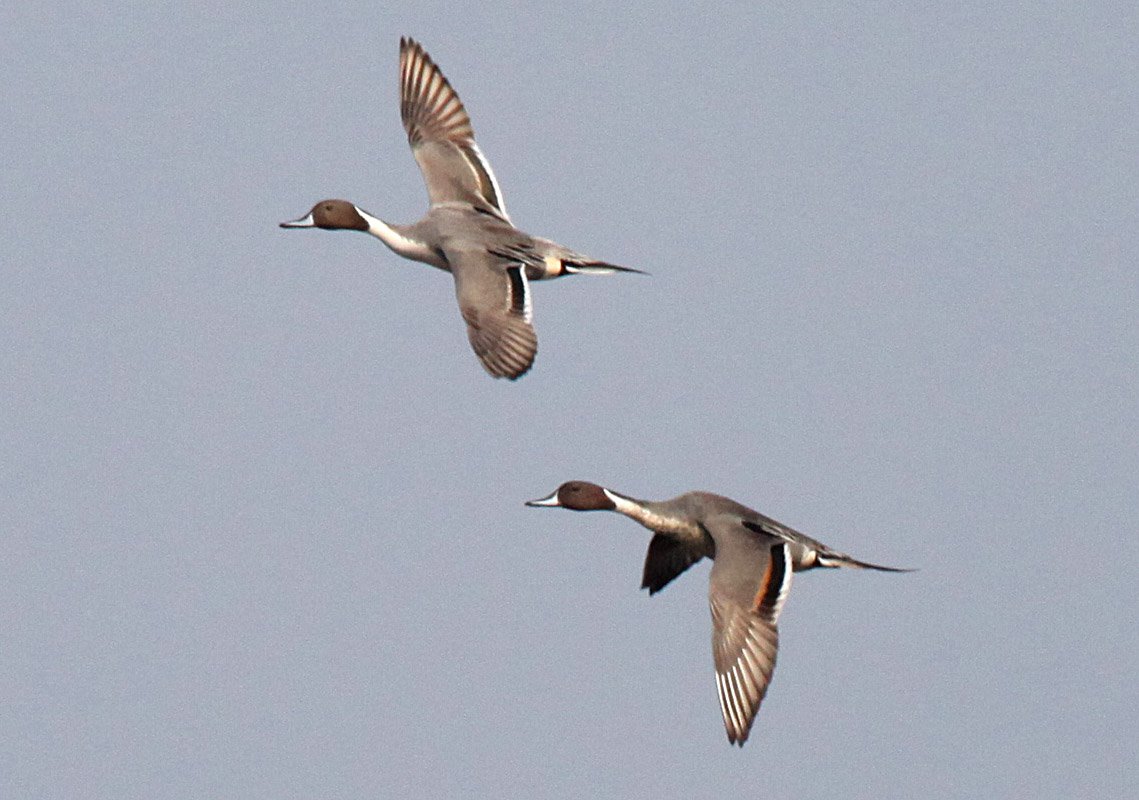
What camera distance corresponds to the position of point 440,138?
2020 cm

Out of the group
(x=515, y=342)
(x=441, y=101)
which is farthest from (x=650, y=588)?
(x=441, y=101)

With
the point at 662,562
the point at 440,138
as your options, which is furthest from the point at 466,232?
the point at 662,562

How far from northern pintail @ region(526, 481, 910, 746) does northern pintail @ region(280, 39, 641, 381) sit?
1300 mm

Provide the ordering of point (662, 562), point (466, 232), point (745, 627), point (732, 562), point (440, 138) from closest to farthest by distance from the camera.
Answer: point (745, 627)
point (732, 562)
point (662, 562)
point (466, 232)
point (440, 138)

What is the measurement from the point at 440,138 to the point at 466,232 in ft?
6.27

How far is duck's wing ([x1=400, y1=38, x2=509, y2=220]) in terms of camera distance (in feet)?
64.7

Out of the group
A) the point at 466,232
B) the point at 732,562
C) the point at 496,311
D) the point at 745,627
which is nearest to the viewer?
the point at 745,627

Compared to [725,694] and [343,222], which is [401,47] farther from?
[725,694]

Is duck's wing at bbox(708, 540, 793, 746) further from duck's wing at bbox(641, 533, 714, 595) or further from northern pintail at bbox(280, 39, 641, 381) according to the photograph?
northern pintail at bbox(280, 39, 641, 381)

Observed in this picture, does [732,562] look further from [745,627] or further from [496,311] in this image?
[496,311]

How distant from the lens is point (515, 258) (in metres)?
18.1

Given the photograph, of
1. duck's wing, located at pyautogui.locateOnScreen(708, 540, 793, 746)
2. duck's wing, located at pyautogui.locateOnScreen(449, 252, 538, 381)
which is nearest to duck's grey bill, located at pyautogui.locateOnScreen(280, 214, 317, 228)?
duck's wing, located at pyautogui.locateOnScreen(449, 252, 538, 381)

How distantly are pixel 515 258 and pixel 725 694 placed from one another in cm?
459

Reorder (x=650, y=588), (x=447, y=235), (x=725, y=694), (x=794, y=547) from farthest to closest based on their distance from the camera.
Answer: (x=447, y=235)
(x=650, y=588)
(x=794, y=547)
(x=725, y=694)
